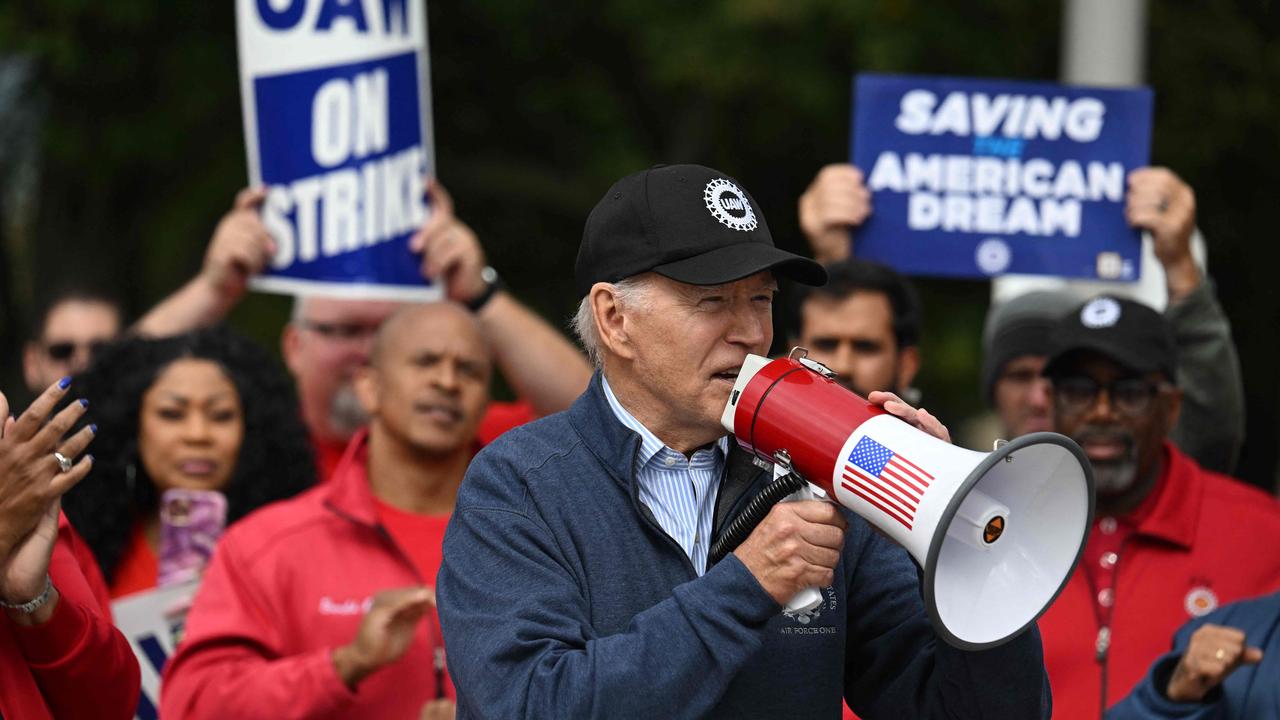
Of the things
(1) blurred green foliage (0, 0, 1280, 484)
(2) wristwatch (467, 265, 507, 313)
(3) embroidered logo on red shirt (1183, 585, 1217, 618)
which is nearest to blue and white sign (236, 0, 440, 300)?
(2) wristwatch (467, 265, 507, 313)

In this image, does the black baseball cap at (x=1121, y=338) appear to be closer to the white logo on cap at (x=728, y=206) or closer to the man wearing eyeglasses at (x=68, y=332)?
the white logo on cap at (x=728, y=206)

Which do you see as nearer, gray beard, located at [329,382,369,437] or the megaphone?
the megaphone

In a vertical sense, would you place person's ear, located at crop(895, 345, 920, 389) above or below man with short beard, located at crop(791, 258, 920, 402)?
below

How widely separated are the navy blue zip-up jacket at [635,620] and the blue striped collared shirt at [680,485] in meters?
0.03

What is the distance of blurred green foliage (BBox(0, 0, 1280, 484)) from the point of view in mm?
8922

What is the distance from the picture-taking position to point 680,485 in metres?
3.01

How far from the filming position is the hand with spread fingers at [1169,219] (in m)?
5.26

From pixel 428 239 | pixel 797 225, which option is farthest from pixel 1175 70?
pixel 428 239

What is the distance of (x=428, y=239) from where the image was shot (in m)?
5.91

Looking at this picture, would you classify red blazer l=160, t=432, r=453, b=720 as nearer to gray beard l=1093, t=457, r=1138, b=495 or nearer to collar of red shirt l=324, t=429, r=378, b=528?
collar of red shirt l=324, t=429, r=378, b=528

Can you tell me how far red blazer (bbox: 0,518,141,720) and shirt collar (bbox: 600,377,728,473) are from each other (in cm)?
117

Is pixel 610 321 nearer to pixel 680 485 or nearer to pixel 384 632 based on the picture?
pixel 680 485

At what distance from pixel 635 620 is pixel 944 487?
1.61 feet

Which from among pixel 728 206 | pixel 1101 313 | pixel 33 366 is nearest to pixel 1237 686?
pixel 1101 313
